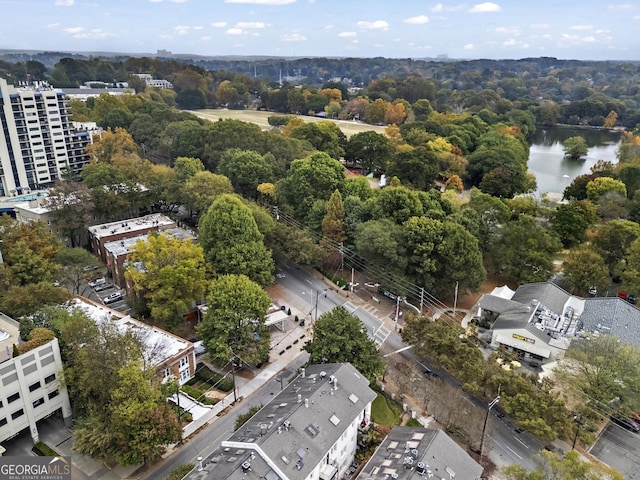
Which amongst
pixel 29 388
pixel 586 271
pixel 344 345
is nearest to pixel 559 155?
pixel 586 271

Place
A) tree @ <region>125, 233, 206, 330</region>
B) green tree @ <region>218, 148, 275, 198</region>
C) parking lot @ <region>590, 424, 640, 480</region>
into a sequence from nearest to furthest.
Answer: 1. parking lot @ <region>590, 424, 640, 480</region>
2. tree @ <region>125, 233, 206, 330</region>
3. green tree @ <region>218, 148, 275, 198</region>

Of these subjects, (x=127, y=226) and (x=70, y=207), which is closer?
(x=70, y=207)

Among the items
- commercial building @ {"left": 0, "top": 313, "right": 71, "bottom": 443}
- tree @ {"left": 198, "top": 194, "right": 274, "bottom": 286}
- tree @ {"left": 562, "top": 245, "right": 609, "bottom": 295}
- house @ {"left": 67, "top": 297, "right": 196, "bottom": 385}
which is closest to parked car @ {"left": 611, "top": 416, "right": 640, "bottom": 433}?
tree @ {"left": 562, "top": 245, "right": 609, "bottom": 295}

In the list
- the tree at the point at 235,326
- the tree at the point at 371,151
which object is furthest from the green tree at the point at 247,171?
the tree at the point at 235,326

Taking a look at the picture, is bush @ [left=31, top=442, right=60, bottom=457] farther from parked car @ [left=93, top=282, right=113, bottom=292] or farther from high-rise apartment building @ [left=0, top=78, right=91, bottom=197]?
high-rise apartment building @ [left=0, top=78, right=91, bottom=197]

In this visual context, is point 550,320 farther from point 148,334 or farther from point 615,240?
point 148,334
